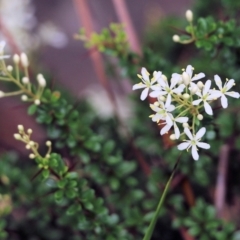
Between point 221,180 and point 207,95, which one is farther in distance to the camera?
point 221,180

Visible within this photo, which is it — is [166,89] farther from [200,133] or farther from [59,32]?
[59,32]

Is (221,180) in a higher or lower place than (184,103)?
lower

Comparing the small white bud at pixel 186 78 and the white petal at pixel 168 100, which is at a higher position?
the small white bud at pixel 186 78

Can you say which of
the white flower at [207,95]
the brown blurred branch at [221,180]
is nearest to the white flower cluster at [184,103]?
the white flower at [207,95]

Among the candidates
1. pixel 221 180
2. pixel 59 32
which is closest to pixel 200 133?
pixel 221 180

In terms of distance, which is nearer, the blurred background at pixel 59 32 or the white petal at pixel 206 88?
the white petal at pixel 206 88

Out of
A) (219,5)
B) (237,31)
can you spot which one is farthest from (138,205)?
(219,5)

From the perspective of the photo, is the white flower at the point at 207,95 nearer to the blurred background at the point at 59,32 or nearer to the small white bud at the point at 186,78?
the small white bud at the point at 186,78

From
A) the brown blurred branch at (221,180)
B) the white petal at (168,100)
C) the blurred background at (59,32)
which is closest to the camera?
the white petal at (168,100)

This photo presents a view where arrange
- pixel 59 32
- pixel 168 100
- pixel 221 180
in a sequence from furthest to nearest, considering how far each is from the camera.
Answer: pixel 59 32
pixel 221 180
pixel 168 100

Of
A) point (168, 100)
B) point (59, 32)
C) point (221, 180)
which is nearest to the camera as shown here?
point (168, 100)

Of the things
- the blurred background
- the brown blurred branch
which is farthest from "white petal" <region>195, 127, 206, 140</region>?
the blurred background
